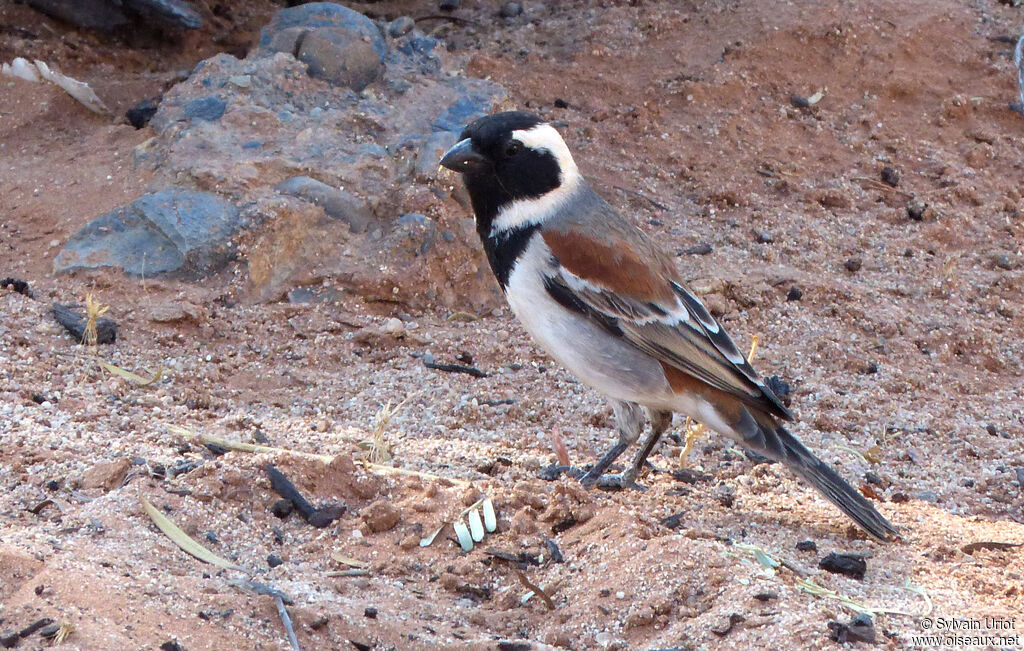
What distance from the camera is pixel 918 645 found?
3703mm

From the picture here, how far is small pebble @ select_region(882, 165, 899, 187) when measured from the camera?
8.95 meters

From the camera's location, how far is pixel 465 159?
17.3 ft

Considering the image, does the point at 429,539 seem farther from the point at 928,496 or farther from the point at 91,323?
the point at 91,323

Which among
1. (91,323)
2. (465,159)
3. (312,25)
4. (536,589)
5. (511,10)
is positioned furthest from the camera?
(511,10)

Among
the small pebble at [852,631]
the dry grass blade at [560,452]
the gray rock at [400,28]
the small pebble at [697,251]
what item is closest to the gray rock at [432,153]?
the gray rock at [400,28]

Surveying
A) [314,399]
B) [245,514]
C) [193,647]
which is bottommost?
[314,399]

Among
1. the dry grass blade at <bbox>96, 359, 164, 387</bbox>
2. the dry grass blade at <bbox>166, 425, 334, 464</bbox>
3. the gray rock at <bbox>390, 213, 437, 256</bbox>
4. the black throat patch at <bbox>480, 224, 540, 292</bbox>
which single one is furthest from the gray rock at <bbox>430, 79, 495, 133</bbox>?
the dry grass blade at <bbox>166, 425, 334, 464</bbox>

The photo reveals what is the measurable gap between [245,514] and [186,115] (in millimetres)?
3869

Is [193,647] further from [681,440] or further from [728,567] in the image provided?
[681,440]

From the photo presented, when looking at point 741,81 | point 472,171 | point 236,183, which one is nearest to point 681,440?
point 472,171

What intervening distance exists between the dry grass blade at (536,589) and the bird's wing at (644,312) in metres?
1.29

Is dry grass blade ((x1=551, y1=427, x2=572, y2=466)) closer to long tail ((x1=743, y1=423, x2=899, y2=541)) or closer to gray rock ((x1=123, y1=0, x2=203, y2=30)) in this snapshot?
long tail ((x1=743, y1=423, x2=899, y2=541))

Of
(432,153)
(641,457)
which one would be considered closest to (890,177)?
(432,153)

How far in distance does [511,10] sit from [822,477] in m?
6.63
